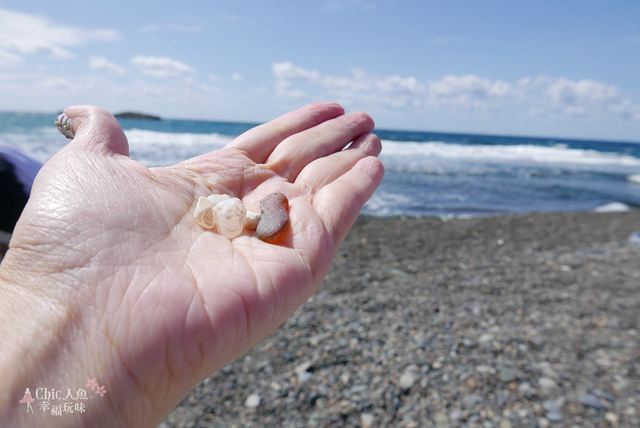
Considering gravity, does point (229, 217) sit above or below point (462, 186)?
above

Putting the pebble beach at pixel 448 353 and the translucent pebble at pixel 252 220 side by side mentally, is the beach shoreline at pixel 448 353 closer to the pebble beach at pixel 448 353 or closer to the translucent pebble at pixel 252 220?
the pebble beach at pixel 448 353

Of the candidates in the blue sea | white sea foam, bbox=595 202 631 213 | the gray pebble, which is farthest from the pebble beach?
white sea foam, bbox=595 202 631 213

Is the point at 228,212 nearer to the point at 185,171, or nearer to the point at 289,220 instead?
the point at 289,220

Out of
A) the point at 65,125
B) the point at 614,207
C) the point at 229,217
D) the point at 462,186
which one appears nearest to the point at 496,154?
the point at 462,186

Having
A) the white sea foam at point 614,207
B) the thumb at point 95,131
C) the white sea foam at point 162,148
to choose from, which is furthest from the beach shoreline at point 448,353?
the white sea foam at point 162,148

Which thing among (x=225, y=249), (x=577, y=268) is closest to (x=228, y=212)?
(x=225, y=249)

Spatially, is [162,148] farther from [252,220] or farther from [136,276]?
[136,276]
